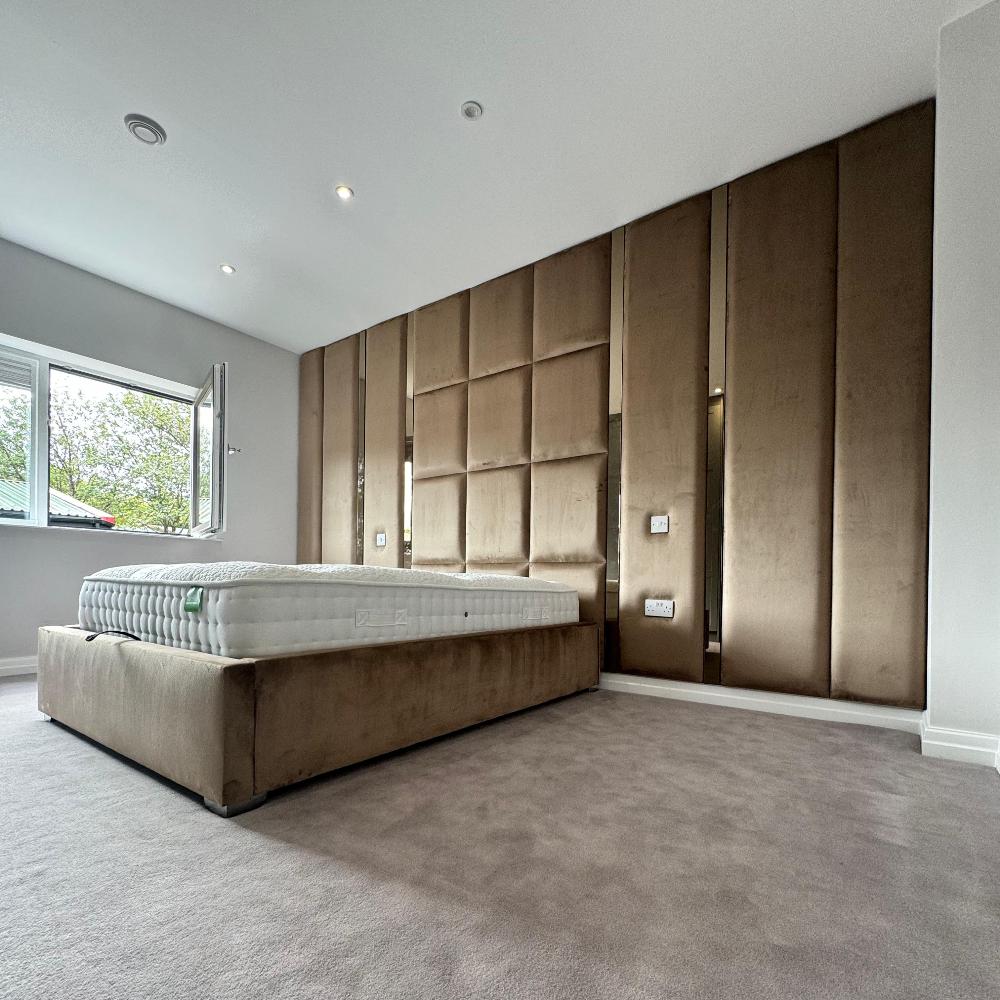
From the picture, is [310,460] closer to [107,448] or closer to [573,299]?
[107,448]

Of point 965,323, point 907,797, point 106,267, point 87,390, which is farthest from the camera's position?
point 87,390

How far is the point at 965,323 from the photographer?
204cm

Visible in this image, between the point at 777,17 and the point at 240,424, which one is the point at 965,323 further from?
the point at 240,424

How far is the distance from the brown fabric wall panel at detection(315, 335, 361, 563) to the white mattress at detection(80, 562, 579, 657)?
250 cm

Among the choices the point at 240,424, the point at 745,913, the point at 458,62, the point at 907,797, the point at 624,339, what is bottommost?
the point at 907,797

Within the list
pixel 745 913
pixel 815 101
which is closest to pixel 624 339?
pixel 815 101

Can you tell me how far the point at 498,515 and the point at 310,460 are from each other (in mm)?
2282

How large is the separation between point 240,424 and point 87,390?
3.51 ft

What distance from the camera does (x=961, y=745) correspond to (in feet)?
6.36

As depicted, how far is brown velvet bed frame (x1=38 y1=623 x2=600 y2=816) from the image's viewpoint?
4.58ft

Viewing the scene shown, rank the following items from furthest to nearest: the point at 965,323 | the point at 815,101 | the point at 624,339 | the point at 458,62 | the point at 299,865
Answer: the point at 624,339 → the point at 815,101 → the point at 458,62 → the point at 965,323 → the point at 299,865

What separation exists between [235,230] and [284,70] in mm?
1286

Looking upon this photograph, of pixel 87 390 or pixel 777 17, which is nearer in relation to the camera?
pixel 777 17

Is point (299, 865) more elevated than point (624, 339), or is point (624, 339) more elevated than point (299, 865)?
point (624, 339)
